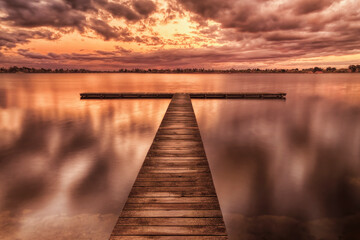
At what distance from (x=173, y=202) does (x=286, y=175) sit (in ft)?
21.6

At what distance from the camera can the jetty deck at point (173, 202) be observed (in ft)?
11.4

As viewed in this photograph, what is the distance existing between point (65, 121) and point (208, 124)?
12.3m

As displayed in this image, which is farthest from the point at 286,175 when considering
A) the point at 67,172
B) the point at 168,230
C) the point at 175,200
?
the point at 67,172

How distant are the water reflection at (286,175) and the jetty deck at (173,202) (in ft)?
6.49

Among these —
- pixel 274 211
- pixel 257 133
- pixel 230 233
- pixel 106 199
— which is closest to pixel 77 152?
pixel 106 199

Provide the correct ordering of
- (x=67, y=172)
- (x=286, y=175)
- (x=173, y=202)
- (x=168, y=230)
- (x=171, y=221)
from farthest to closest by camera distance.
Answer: (x=67, y=172)
(x=286, y=175)
(x=173, y=202)
(x=171, y=221)
(x=168, y=230)

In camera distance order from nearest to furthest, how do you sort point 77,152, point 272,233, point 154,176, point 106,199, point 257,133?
point 154,176 < point 272,233 < point 106,199 < point 77,152 < point 257,133

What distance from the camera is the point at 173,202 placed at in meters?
4.18

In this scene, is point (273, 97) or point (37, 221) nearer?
point (37, 221)

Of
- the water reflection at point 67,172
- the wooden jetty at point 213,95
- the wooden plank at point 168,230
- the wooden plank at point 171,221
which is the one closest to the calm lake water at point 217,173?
the water reflection at point 67,172

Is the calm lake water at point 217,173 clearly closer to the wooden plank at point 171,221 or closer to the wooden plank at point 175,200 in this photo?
the wooden plank at point 175,200

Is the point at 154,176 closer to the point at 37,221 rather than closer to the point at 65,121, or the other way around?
the point at 37,221

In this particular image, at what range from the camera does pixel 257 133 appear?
1495 centimetres

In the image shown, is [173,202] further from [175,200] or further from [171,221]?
[171,221]
